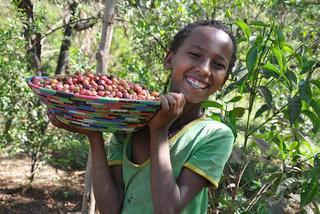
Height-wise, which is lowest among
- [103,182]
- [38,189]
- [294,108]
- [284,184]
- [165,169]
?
[38,189]

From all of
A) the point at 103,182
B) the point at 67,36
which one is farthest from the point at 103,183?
the point at 67,36

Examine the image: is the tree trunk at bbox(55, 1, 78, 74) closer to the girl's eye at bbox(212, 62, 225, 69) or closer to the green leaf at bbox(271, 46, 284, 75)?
the green leaf at bbox(271, 46, 284, 75)

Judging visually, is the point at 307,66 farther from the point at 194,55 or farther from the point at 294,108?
the point at 194,55

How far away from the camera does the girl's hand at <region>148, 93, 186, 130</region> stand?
1.16m

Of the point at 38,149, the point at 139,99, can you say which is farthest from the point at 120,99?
the point at 38,149

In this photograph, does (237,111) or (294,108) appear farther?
(237,111)

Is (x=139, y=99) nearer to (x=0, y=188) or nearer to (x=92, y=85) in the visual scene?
(x=92, y=85)

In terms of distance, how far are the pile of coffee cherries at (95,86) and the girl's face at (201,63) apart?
0.31 feet

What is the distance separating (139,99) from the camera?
46.6 inches

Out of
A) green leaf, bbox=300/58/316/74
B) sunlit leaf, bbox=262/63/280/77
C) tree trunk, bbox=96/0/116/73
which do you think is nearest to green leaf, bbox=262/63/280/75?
sunlit leaf, bbox=262/63/280/77

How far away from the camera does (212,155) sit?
4.12ft

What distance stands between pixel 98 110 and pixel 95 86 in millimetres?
101

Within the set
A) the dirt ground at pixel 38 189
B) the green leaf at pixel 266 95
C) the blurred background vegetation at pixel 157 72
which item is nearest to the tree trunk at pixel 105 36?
the blurred background vegetation at pixel 157 72

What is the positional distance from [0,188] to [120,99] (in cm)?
379
